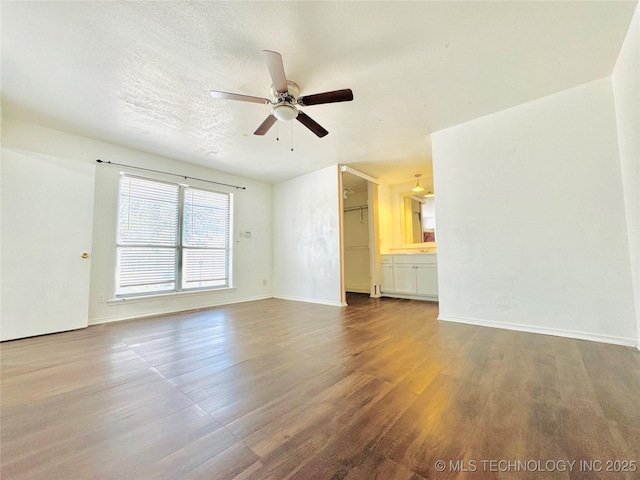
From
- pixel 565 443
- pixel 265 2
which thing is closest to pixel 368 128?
pixel 265 2

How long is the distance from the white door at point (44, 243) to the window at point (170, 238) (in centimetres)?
47

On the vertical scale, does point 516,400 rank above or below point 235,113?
below

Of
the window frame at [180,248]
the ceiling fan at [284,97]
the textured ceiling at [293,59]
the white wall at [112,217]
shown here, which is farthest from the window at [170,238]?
Answer: the ceiling fan at [284,97]

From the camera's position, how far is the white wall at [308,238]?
480 cm

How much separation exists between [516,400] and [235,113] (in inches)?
144

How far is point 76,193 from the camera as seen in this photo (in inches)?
132

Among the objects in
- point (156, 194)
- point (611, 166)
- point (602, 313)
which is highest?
point (156, 194)

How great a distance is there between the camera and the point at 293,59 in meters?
2.19

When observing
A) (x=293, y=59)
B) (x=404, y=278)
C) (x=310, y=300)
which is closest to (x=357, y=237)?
(x=404, y=278)

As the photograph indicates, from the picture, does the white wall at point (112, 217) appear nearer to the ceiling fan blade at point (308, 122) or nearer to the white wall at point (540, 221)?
the ceiling fan blade at point (308, 122)

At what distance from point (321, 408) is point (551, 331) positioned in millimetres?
2767

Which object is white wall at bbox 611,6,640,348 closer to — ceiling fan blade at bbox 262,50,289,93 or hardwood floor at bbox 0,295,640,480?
hardwood floor at bbox 0,295,640,480

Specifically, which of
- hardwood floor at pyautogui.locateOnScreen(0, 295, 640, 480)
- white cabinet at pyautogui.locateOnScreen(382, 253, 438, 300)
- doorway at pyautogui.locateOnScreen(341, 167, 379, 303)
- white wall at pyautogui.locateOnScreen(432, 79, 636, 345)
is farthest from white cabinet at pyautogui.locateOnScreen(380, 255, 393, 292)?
hardwood floor at pyautogui.locateOnScreen(0, 295, 640, 480)

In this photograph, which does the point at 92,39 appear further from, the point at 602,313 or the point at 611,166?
the point at 602,313
